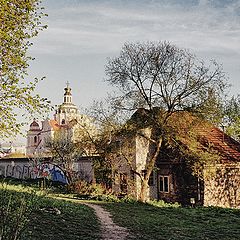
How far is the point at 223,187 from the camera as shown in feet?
76.2

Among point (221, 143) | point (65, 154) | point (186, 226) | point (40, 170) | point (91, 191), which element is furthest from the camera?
point (40, 170)

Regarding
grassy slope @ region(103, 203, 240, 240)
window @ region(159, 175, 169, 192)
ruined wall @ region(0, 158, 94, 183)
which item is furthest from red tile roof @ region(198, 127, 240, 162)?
ruined wall @ region(0, 158, 94, 183)

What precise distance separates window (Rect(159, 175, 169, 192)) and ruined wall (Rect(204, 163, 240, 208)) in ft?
11.6

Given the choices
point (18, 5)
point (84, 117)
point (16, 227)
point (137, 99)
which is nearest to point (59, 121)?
point (84, 117)

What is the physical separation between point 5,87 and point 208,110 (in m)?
14.0

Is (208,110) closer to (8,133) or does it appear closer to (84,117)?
(84,117)

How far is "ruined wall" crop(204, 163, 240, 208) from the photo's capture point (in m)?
22.8

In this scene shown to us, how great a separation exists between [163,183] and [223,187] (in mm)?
4495

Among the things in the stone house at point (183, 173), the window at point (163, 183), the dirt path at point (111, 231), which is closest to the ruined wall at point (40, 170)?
the stone house at point (183, 173)

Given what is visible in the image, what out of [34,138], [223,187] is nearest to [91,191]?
Answer: [223,187]

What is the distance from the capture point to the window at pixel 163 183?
25.7m

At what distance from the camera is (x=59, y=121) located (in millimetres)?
70000

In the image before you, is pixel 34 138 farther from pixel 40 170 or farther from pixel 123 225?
pixel 123 225

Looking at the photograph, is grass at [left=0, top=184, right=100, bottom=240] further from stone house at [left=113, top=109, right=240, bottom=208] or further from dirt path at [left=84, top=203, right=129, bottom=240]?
stone house at [left=113, top=109, right=240, bottom=208]
